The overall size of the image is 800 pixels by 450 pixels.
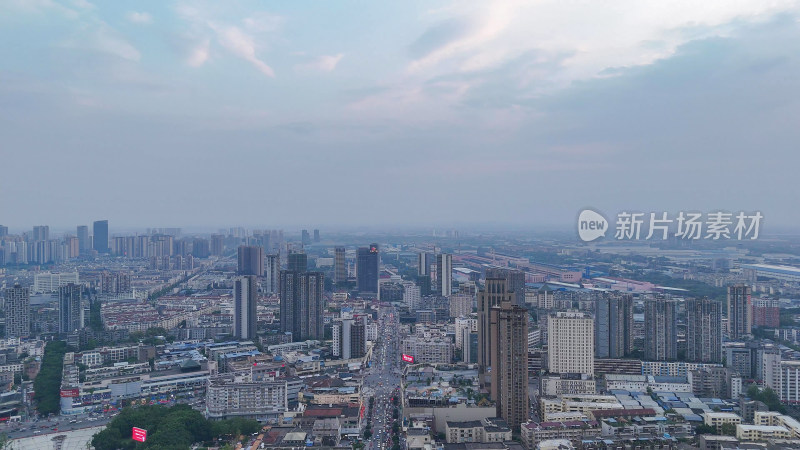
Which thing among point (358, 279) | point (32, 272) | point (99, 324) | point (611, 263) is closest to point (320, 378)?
point (99, 324)

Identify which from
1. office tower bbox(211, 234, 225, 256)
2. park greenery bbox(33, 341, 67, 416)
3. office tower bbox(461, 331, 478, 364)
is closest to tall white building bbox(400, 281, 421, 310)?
office tower bbox(461, 331, 478, 364)

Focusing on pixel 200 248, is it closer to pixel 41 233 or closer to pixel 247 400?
pixel 41 233

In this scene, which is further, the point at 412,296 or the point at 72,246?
the point at 72,246

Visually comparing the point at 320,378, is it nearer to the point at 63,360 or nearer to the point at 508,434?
the point at 508,434

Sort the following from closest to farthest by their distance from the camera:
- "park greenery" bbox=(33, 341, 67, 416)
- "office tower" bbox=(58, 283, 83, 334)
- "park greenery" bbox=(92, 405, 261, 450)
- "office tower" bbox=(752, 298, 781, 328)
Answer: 1. "park greenery" bbox=(92, 405, 261, 450)
2. "park greenery" bbox=(33, 341, 67, 416)
3. "office tower" bbox=(752, 298, 781, 328)
4. "office tower" bbox=(58, 283, 83, 334)

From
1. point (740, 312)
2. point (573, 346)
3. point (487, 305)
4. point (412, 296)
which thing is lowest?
point (412, 296)

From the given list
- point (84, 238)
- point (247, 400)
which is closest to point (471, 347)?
point (247, 400)

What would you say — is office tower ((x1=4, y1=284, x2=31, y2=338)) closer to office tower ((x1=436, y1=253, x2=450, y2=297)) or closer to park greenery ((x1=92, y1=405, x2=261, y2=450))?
park greenery ((x1=92, y1=405, x2=261, y2=450))
